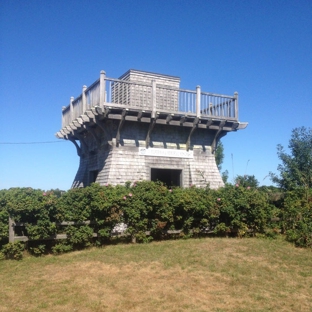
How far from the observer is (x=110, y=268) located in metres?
9.19

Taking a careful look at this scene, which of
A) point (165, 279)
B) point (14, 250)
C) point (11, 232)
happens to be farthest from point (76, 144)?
point (165, 279)

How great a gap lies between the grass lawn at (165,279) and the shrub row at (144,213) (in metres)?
0.64

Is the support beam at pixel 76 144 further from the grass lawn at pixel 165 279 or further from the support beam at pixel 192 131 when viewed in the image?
the grass lawn at pixel 165 279

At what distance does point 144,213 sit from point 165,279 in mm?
3626

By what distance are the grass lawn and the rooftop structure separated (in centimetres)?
459

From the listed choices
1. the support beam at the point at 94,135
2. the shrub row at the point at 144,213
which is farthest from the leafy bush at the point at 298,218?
the support beam at the point at 94,135

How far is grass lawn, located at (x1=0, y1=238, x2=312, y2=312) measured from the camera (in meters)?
7.03

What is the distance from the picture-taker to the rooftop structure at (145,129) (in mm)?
14439

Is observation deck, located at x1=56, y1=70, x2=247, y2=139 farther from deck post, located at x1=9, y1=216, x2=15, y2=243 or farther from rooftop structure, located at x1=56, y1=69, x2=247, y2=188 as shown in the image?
deck post, located at x1=9, y1=216, x2=15, y2=243

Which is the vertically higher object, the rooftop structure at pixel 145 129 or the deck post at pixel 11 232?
the rooftop structure at pixel 145 129

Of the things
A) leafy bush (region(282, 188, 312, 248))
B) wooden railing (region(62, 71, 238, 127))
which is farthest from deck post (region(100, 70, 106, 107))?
leafy bush (region(282, 188, 312, 248))

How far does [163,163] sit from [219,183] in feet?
9.69

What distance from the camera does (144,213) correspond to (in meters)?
11.8

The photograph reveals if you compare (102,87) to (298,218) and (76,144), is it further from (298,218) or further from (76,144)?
(298,218)
